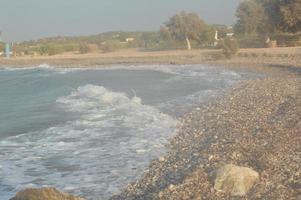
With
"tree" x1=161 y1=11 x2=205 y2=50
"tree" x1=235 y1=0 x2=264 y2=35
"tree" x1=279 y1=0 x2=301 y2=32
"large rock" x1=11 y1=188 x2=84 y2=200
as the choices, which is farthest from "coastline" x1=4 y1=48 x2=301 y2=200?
"tree" x1=161 y1=11 x2=205 y2=50

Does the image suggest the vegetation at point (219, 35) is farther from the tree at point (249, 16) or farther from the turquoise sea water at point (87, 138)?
the turquoise sea water at point (87, 138)

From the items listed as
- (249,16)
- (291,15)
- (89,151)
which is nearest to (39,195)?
(89,151)

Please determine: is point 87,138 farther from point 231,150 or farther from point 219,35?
point 219,35

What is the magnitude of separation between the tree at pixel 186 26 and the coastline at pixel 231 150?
61957mm

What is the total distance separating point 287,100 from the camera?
61.6 ft

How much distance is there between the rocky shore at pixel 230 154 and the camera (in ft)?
27.1

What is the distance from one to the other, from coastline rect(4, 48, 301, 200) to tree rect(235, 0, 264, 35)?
5216 cm

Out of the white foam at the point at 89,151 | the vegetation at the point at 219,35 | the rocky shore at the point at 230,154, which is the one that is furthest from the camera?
the vegetation at the point at 219,35

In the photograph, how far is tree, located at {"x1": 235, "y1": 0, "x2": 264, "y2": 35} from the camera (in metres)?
70.8

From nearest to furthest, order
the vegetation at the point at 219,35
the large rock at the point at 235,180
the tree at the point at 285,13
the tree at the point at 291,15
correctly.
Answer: the large rock at the point at 235,180 → the tree at the point at 291,15 → the tree at the point at 285,13 → the vegetation at the point at 219,35

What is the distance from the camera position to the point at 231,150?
35.8 feet

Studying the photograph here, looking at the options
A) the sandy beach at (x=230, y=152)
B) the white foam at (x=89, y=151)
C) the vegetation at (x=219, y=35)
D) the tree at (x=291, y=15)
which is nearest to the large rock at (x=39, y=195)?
the sandy beach at (x=230, y=152)

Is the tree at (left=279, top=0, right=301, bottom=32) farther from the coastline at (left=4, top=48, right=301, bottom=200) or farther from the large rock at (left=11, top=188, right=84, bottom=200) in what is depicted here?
the large rock at (left=11, top=188, right=84, bottom=200)

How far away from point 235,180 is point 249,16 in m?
66.5
